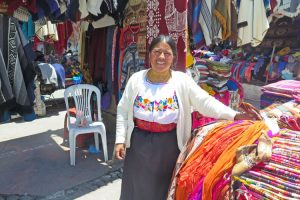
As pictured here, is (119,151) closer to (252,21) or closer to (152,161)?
(152,161)

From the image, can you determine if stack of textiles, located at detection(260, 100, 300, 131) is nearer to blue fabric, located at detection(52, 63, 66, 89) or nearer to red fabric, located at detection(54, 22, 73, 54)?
red fabric, located at detection(54, 22, 73, 54)

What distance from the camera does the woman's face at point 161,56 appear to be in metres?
2.07

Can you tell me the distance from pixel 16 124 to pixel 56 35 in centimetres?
208

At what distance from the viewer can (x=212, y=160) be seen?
60.3 inches

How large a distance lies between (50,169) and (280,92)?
310 cm

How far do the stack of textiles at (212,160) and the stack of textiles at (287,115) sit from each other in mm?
175

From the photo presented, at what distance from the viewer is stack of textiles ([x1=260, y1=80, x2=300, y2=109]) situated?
77.1 inches

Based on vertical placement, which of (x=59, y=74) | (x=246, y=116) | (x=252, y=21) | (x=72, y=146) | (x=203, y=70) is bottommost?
(x=72, y=146)

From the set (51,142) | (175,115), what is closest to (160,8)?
(175,115)

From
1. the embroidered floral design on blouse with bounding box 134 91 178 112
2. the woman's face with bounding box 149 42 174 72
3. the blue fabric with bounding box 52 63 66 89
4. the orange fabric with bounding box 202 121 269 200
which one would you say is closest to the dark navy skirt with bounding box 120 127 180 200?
the embroidered floral design on blouse with bounding box 134 91 178 112

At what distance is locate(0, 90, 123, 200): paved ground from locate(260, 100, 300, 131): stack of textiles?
2139mm

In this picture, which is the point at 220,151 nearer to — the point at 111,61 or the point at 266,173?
the point at 266,173

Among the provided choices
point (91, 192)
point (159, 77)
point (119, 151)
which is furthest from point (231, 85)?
point (91, 192)

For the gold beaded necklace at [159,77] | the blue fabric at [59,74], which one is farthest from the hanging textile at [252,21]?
the blue fabric at [59,74]
